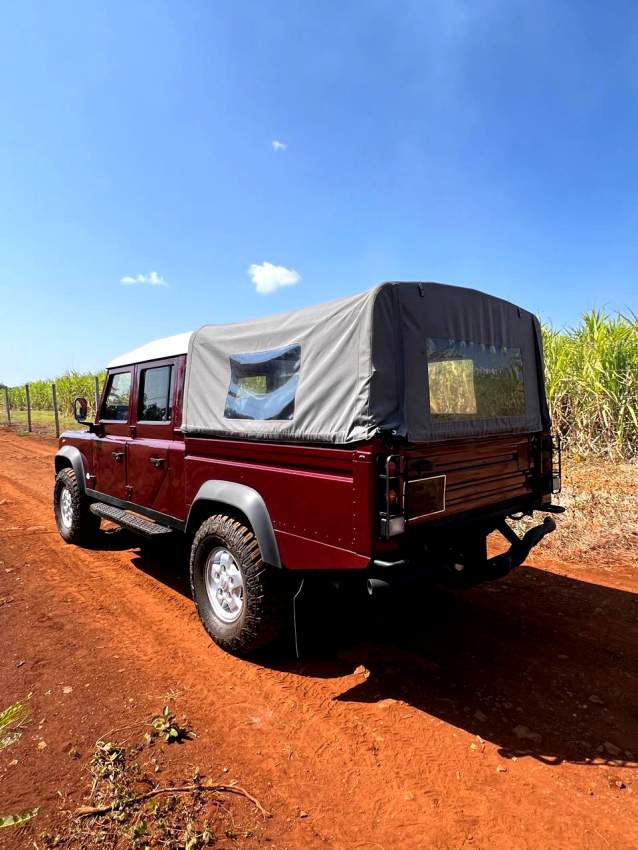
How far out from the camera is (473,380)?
3.50 metres

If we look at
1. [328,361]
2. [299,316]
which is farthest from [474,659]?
[299,316]

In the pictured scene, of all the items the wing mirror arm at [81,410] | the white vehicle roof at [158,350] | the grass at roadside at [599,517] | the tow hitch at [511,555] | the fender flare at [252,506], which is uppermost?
the white vehicle roof at [158,350]

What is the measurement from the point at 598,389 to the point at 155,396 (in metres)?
7.04

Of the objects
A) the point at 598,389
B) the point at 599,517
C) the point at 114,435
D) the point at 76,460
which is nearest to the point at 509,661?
the point at 599,517

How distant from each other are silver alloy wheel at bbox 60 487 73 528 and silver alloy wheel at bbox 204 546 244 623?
2.96 meters

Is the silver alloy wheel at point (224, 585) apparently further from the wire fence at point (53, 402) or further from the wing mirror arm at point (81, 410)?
the wire fence at point (53, 402)

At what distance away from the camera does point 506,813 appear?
2.12 meters

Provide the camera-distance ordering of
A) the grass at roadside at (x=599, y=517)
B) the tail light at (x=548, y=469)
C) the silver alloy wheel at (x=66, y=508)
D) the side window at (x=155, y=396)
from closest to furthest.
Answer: the tail light at (x=548, y=469) → the side window at (x=155, y=396) → the grass at roadside at (x=599, y=517) → the silver alloy wheel at (x=66, y=508)

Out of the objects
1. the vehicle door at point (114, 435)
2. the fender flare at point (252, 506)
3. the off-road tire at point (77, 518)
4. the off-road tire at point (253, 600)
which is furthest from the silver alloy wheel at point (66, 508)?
the off-road tire at point (253, 600)

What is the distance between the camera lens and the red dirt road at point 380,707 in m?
2.13

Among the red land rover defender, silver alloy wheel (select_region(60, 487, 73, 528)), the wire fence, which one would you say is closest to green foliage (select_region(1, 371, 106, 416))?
the wire fence

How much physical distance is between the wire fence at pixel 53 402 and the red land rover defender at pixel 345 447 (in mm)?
9235

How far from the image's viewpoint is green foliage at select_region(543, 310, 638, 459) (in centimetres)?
790

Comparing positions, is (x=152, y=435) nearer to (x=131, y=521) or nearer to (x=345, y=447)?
(x=131, y=521)
